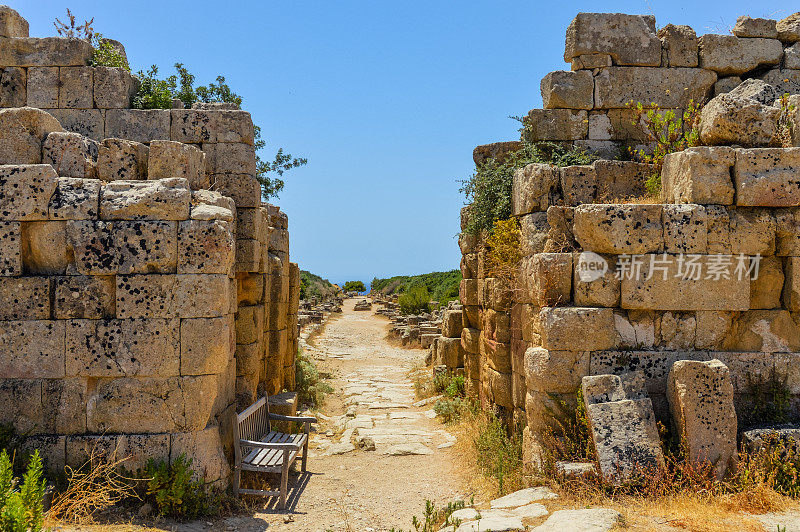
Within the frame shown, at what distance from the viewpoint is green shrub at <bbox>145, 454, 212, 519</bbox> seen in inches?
189

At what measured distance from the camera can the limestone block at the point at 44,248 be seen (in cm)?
508

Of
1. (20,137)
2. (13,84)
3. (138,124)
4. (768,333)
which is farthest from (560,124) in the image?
(13,84)

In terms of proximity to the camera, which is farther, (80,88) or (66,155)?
(80,88)

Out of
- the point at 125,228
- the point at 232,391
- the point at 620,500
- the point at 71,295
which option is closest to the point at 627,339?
the point at 620,500

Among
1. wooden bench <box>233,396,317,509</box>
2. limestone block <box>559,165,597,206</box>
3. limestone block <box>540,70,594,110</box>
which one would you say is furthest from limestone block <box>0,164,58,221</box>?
limestone block <box>540,70,594,110</box>

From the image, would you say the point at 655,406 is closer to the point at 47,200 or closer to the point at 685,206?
the point at 685,206

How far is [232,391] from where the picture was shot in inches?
253

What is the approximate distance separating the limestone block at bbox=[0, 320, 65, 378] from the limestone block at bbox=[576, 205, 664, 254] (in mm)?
5012

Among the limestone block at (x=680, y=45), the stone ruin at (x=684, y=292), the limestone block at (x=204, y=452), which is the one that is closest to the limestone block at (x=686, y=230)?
the stone ruin at (x=684, y=292)

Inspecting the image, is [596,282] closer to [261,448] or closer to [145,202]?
[261,448]

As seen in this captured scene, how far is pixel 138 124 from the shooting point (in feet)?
23.6

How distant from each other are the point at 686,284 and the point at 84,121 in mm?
7262

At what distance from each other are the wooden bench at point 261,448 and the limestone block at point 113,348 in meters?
1.25

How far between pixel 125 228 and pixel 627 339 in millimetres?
4766
